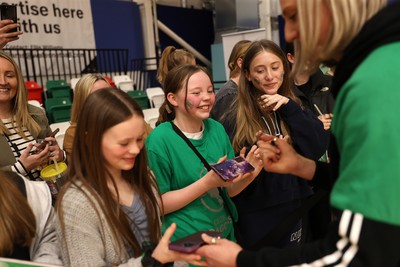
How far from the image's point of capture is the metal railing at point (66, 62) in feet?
26.6

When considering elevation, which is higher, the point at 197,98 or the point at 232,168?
the point at 197,98

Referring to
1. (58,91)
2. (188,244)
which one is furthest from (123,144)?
(58,91)

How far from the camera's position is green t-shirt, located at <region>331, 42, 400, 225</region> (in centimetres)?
71

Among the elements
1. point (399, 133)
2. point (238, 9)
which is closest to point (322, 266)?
point (399, 133)

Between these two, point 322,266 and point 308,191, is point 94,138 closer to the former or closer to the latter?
point 322,266

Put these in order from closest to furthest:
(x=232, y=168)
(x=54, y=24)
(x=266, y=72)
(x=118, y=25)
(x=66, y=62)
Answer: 1. (x=232, y=168)
2. (x=266, y=72)
3. (x=54, y=24)
4. (x=66, y=62)
5. (x=118, y=25)

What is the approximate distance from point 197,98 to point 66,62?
822 centimetres

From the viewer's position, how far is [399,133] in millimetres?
704

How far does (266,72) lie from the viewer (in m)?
2.10

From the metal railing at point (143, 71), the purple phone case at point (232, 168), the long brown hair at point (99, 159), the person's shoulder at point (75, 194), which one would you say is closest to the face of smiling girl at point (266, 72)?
the purple phone case at point (232, 168)

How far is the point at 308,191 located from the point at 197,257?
3.93 ft

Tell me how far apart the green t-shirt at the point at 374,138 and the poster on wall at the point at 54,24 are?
8.75 metres

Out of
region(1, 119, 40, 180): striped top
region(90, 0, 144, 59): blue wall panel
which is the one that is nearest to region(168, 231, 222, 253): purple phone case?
region(1, 119, 40, 180): striped top

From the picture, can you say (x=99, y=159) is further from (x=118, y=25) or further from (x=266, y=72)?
(x=118, y=25)
